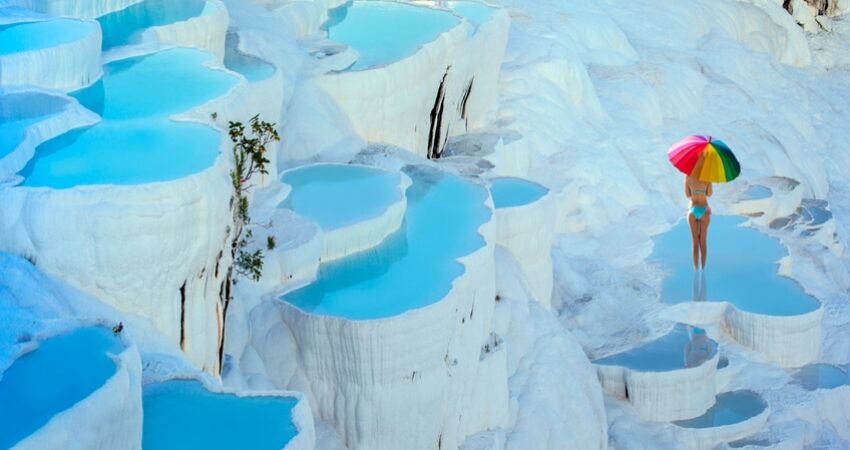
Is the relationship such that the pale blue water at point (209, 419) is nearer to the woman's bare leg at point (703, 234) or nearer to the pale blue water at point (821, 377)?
the pale blue water at point (821, 377)

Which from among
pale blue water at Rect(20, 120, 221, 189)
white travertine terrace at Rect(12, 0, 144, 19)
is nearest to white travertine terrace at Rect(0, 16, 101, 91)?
pale blue water at Rect(20, 120, 221, 189)

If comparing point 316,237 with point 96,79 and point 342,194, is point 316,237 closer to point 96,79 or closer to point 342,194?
point 342,194

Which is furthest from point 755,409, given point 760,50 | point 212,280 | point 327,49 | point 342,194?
point 760,50

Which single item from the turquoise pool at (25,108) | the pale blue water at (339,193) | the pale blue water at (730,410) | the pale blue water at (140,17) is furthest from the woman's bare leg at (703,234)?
the turquoise pool at (25,108)

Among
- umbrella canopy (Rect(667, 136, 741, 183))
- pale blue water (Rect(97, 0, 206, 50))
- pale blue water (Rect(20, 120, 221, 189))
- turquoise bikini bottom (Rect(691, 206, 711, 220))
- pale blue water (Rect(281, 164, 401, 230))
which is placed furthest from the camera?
turquoise bikini bottom (Rect(691, 206, 711, 220))

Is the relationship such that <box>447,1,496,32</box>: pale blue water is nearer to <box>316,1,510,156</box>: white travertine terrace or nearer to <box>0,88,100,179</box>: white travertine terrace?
<box>316,1,510,156</box>: white travertine terrace

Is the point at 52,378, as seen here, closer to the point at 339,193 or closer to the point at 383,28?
the point at 339,193
